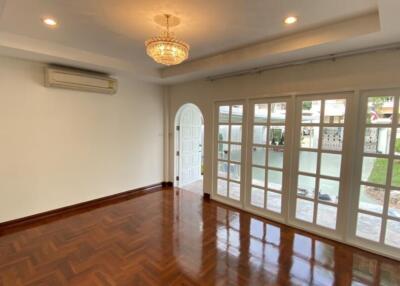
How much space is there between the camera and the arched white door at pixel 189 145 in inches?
209

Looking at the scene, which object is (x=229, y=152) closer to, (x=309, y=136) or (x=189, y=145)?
(x=309, y=136)

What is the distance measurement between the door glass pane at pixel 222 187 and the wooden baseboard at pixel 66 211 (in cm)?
159

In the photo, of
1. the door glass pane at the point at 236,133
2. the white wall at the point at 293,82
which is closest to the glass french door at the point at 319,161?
the white wall at the point at 293,82

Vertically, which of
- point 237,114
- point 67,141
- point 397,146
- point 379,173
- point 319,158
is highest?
point 237,114

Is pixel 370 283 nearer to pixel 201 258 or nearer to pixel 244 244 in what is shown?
pixel 244 244

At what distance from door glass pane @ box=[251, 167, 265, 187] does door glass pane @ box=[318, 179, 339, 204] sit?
894 millimetres

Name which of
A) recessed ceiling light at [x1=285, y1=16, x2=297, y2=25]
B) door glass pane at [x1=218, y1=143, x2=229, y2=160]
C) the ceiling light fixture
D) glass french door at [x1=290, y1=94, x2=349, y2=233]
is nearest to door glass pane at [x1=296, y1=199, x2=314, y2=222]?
glass french door at [x1=290, y1=94, x2=349, y2=233]

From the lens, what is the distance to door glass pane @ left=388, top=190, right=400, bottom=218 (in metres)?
2.59

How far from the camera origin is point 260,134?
3.71 m

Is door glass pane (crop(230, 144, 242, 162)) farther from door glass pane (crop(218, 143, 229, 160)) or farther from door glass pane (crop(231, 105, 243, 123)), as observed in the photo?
door glass pane (crop(231, 105, 243, 123))

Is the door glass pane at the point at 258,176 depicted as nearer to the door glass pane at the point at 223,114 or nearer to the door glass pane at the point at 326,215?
the door glass pane at the point at 326,215

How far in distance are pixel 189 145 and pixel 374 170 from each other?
3.81 m

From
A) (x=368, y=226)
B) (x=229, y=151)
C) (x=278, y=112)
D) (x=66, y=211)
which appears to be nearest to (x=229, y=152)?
(x=229, y=151)

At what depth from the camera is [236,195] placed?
163 inches
